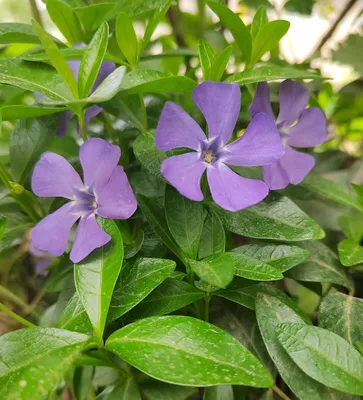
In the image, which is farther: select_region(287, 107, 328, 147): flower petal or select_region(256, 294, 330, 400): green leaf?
select_region(287, 107, 328, 147): flower petal

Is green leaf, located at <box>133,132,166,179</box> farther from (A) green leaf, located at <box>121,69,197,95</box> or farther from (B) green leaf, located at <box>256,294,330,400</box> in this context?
(B) green leaf, located at <box>256,294,330,400</box>

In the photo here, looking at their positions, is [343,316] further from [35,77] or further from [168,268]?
[35,77]

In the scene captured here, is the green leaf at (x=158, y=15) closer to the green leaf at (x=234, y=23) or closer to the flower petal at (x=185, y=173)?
the green leaf at (x=234, y=23)

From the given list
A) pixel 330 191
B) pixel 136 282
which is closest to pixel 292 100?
pixel 330 191

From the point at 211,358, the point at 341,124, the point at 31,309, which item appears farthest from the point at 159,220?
the point at 341,124

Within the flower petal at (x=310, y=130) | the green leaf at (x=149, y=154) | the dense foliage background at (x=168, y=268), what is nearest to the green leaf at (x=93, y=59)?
the dense foliage background at (x=168, y=268)

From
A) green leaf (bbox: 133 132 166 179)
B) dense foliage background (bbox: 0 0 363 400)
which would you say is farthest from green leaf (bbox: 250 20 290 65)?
green leaf (bbox: 133 132 166 179)

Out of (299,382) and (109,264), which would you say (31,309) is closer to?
(109,264)

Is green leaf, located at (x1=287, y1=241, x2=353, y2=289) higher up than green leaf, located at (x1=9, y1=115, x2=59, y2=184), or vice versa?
green leaf, located at (x1=9, y1=115, x2=59, y2=184)
